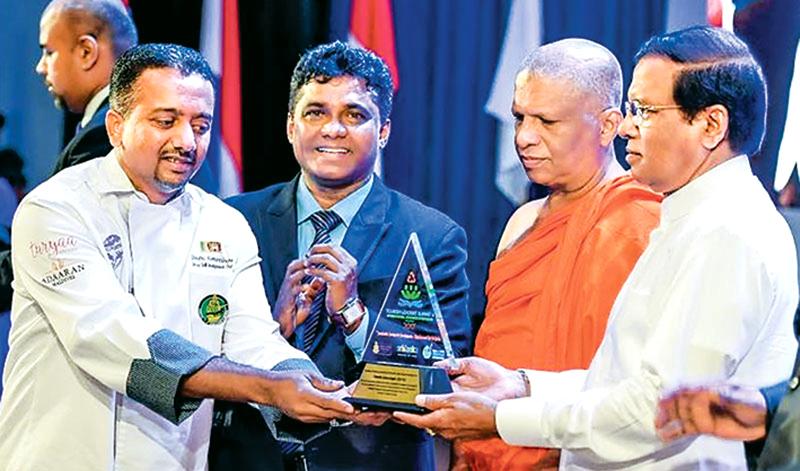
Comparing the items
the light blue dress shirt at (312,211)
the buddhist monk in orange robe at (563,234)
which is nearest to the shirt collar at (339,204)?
the light blue dress shirt at (312,211)

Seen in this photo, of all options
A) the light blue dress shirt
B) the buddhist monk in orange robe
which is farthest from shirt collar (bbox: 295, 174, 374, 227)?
the buddhist monk in orange robe

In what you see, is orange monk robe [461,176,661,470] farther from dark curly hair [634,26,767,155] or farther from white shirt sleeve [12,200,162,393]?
white shirt sleeve [12,200,162,393]

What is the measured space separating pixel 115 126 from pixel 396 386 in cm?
76

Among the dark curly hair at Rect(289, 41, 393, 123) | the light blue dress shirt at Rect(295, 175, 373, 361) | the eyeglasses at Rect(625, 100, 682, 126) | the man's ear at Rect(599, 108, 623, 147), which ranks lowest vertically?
the light blue dress shirt at Rect(295, 175, 373, 361)

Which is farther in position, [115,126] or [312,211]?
[312,211]

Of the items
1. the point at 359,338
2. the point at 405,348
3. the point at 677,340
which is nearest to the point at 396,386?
the point at 405,348

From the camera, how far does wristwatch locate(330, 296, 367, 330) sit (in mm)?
2779

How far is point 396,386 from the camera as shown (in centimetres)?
255

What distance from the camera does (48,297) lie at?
8.11ft

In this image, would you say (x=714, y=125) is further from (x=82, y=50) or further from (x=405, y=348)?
(x=82, y=50)

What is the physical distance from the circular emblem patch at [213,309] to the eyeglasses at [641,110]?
865mm

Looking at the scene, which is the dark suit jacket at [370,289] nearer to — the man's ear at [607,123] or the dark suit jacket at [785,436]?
the man's ear at [607,123]

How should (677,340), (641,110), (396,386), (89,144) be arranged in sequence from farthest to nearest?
(89,144)
(396,386)
(641,110)
(677,340)

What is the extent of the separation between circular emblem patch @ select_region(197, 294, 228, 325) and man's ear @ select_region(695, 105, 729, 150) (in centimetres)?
97
